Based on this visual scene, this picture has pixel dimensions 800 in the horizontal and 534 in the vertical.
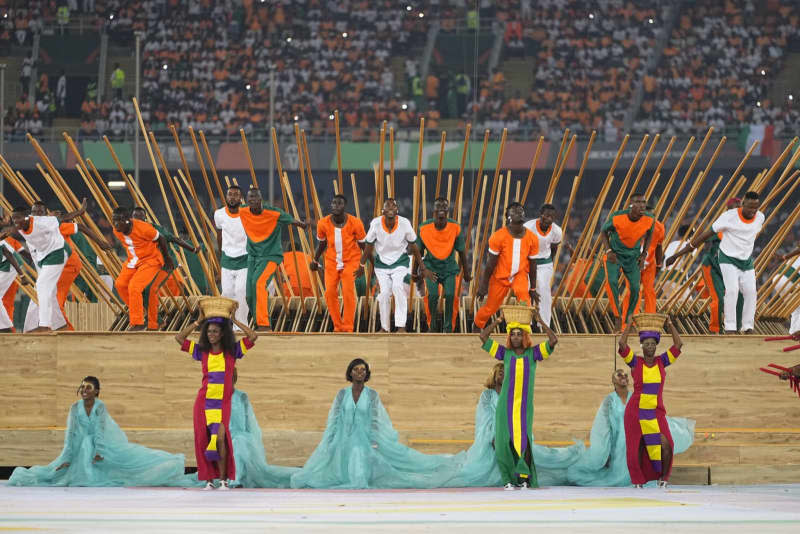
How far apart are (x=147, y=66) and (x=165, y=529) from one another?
19936 millimetres

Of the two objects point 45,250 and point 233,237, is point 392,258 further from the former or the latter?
point 45,250

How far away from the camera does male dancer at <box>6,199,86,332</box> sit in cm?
1115

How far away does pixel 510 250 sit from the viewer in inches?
427

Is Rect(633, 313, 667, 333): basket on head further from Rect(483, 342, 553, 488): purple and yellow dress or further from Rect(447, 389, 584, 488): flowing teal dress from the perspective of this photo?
Rect(447, 389, 584, 488): flowing teal dress

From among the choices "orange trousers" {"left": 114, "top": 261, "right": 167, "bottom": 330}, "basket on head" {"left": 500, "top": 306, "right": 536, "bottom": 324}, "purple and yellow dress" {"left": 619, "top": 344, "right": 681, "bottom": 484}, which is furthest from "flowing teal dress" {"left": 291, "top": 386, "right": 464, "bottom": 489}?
"orange trousers" {"left": 114, "top": 261, "right": 167, "bottom": 330}

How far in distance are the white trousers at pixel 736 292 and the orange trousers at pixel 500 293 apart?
5.46 feet

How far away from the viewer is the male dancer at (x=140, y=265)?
36.6 feet

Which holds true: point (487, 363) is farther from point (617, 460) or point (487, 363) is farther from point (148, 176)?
point (148, 176)

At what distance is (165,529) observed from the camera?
5824mm

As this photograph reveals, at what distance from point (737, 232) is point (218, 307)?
4.75 m

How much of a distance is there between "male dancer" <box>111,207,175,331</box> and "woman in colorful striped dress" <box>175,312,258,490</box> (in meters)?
2.66

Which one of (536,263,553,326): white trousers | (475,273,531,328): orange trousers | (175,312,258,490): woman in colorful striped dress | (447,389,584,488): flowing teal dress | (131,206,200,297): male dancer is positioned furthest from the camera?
(131,206,200,297): male dancer

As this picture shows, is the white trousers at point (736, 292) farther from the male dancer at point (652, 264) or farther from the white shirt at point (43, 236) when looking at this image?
the white shirt at point (43, 236)

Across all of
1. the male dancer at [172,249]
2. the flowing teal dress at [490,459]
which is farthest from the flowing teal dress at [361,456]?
the male dancer at [172,249]
